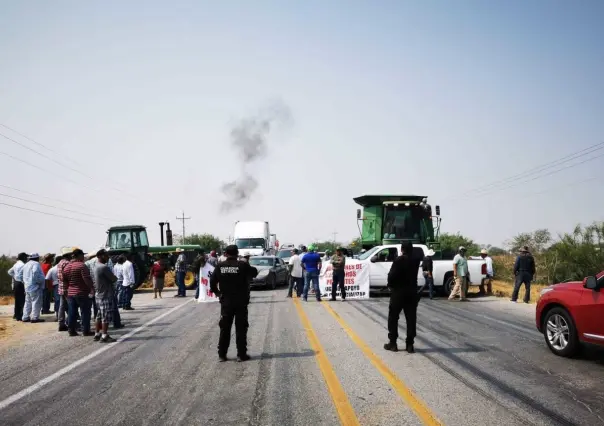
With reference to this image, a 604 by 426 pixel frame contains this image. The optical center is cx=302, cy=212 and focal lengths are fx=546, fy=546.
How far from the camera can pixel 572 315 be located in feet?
26.6

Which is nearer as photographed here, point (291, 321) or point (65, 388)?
point (65, 388)

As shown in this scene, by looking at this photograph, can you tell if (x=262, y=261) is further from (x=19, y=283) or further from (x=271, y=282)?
(x=19, y=283)

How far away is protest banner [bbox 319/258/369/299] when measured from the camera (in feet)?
64.0

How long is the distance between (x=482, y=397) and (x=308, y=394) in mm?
1937

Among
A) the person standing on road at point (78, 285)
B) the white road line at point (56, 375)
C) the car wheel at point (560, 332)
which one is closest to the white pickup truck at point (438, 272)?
the white road line at point (56, 375)

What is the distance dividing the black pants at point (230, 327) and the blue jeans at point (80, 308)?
14.2 feet

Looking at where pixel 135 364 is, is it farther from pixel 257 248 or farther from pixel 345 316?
pixel 257 248

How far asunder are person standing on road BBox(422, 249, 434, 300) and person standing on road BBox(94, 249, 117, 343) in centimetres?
1033

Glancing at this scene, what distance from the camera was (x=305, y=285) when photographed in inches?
727

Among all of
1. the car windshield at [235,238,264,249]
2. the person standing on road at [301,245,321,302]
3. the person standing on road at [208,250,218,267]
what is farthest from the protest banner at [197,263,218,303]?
the car windshield at [235,238,264,249]

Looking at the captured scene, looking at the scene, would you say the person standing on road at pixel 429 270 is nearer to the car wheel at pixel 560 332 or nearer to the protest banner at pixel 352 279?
the protest banner at pixel 352 279

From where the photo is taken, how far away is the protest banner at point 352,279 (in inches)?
768

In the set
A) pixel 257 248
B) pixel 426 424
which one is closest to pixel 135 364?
pixel 426 424

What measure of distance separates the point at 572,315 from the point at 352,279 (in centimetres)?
1174
